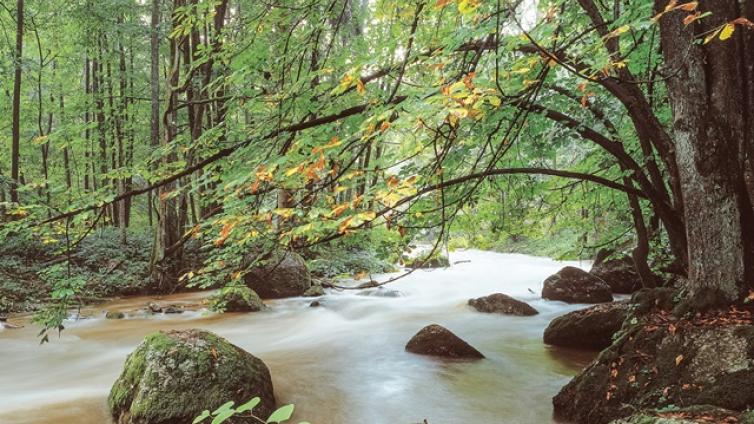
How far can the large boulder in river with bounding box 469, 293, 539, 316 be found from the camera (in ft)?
32.9

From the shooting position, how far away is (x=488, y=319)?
976 centimetres

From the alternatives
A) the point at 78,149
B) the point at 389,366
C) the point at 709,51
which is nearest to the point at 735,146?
the point at 709,51

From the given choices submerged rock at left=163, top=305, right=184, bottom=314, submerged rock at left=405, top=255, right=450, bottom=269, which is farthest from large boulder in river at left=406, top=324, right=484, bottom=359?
submerged rock at left=163, top=305, right=184, bottom=314

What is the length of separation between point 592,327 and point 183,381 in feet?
18.2

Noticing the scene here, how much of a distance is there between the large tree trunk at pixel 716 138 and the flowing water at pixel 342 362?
6.74 ft

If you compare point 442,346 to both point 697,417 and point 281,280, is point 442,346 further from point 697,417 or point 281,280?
point 281,280

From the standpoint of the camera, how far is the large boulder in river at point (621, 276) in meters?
11.6

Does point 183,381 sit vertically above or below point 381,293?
above

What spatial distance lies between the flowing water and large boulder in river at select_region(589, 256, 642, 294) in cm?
186

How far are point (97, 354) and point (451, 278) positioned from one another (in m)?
11.2

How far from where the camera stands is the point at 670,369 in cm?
368

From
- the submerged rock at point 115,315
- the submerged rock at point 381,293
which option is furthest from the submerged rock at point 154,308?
the submerged rock at point 381,293

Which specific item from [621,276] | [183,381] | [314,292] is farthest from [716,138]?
[314,292]

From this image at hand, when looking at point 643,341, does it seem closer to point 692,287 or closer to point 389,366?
point 692,287
